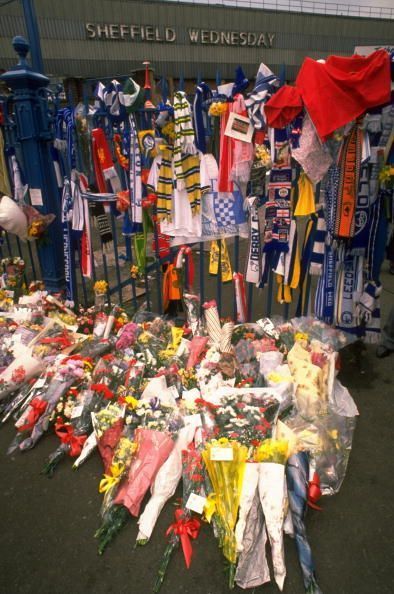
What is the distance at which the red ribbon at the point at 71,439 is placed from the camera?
2.88m

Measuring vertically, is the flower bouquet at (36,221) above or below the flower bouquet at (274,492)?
above

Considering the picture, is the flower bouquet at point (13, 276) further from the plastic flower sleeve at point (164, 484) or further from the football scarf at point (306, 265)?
the football scarf at point (306, 265)

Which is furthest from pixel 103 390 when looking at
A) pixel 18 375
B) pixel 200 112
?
pixel 200 112

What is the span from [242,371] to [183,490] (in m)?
1.14

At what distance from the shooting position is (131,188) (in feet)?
12.3

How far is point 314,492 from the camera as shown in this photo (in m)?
2.32

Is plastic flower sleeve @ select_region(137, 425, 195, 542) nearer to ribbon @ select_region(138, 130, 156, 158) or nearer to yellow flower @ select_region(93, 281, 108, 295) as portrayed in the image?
yellow flower @ select_region(93, 281, 108, 295)

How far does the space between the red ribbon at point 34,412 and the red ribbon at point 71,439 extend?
7.4 inches

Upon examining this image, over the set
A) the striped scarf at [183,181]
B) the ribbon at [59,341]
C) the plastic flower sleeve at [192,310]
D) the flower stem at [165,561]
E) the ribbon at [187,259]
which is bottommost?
the flower stem at [165,561]

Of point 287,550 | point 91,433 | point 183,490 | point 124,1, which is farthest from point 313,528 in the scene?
point 124,1

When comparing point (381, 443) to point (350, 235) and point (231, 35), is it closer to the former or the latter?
point (350, 235)

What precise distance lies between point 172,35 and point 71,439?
86.1 feet

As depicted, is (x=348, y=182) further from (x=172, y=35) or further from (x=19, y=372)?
(x=172, y=35)

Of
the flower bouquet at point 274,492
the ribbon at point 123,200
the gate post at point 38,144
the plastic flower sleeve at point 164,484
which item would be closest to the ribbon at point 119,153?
the ribbon at point 123,200
